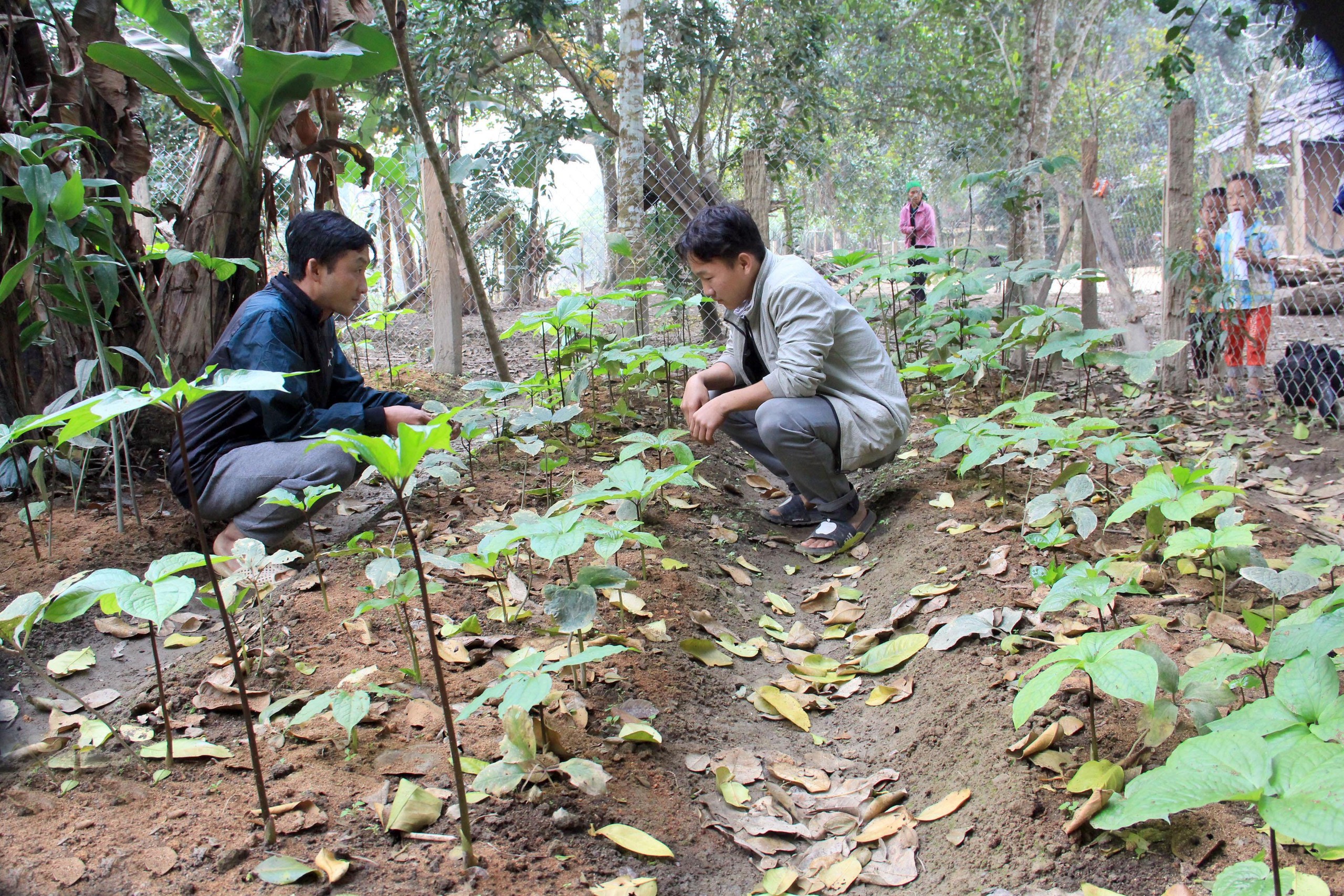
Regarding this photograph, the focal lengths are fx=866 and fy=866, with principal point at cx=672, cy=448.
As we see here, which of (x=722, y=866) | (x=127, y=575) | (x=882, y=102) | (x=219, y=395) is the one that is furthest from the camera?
(x=882, y=102)

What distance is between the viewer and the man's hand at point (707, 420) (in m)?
3.10

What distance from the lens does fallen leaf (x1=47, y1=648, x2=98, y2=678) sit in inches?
84.9

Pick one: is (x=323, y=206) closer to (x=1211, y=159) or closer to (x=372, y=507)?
(x=372, y=507)

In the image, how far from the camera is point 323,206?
4160 mm

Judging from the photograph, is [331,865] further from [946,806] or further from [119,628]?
[119,628]

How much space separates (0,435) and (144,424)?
5.80 ft

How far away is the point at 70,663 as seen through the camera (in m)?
2.19

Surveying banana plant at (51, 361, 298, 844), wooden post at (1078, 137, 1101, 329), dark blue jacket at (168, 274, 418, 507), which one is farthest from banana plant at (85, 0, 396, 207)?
wooden post at (1078, 137, 1101, 329)

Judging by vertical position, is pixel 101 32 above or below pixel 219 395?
above

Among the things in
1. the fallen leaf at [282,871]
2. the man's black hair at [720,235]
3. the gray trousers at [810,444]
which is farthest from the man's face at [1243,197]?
the fallen leaf at [282,871]

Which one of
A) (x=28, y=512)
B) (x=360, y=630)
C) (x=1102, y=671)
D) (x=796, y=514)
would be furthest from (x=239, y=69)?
(x=1102, y=671)

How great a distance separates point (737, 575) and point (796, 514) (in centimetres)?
64

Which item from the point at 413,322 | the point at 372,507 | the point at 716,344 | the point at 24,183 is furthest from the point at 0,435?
the point at 413,322

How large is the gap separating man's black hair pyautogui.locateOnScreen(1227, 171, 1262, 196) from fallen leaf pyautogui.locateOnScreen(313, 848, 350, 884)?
5688 mm
